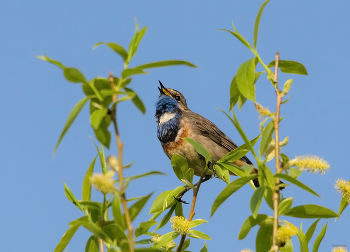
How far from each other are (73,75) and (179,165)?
163 cm

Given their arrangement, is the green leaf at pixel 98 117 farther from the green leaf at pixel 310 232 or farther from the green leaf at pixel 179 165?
the green leaf at pixel 179 165

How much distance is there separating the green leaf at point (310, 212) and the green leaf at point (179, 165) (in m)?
1.27

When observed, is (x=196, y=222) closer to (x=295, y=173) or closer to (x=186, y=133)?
(x=295, y=173)

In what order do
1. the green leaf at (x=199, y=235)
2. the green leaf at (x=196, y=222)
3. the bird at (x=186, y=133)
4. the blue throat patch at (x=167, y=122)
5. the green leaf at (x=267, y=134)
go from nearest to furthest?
the green leaf at (x=267, y=134) < the green leaf at (x=199, y=235) < the green leaf at (x=196, y=222) < the bird at (x=186, y=133) < the blue throat patch at (x=167, y=122)

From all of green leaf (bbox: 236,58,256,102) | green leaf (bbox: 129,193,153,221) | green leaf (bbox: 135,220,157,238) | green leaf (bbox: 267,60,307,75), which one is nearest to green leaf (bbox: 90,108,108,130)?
green leaf (bbox: 129,193,153,221)

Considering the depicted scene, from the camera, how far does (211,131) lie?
746cm

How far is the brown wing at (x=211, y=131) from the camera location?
7.27m

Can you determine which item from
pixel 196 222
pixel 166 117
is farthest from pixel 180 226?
pixel 166 117

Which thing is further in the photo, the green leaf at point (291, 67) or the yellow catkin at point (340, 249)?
the green leaf at point (291, 67)

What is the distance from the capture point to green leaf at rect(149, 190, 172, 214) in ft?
9.95

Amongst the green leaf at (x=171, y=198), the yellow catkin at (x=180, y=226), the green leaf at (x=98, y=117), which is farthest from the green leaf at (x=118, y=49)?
the green leaf at (x=171, y=198)

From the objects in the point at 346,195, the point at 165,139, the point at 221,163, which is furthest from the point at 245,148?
the point at 165,139

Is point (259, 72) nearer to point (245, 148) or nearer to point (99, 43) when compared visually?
point (245, 148)

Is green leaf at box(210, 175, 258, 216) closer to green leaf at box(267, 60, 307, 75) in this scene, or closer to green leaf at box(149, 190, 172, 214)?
green leaf at box(267, 60, 307, 75)
